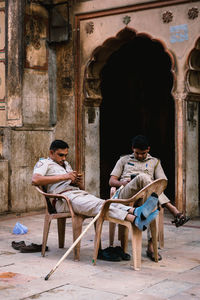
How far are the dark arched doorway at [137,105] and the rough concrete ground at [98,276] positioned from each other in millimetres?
Result: 5297

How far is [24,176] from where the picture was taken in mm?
9445

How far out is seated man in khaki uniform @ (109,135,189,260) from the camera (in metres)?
5.95

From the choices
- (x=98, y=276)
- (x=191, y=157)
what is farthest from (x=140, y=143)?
(x=191, y=157)

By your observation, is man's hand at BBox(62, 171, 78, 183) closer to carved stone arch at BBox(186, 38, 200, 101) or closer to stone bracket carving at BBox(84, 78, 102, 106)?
carved stone arch at BBox(186, 38, 200, 101)

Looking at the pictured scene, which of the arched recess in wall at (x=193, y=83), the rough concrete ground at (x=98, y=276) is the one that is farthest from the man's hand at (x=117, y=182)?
the arched recess in wall at (x=193, y=83)

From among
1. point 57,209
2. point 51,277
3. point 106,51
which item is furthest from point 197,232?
point 106,51

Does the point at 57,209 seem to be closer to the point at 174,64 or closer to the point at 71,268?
the point at 71,268

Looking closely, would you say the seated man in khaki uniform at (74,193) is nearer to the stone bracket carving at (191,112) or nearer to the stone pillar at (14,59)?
the stone bracket carving at (191,112)

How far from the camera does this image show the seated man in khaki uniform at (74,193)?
211 inches

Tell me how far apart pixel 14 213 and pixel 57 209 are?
3295mm

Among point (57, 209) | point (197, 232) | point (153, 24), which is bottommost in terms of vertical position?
point (197, 232)

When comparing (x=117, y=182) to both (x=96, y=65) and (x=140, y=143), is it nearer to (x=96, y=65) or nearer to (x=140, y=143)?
(x=140, y=143)

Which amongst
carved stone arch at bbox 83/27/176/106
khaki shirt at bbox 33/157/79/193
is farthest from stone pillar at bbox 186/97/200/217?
khaki shirt at bbox 33/157/79/193

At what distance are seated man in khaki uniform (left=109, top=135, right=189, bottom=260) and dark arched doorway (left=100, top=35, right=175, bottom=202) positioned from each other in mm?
5462
